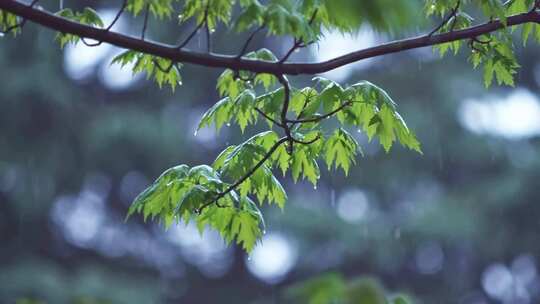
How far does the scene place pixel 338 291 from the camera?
136 centimetres

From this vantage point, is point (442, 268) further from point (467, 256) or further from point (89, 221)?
point (89, 221)

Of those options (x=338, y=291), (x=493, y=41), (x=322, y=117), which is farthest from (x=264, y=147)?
(x=338, y=291)

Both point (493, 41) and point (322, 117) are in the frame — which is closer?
point (322, 117)

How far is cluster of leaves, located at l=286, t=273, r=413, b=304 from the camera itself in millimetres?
1348

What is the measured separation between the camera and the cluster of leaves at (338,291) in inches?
53.1

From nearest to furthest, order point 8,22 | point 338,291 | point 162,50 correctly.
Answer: point 338,291, point 162,50, point 8,22

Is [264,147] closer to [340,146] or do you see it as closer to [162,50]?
[340,146]

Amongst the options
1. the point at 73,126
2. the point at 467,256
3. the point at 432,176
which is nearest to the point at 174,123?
the point at 73,126

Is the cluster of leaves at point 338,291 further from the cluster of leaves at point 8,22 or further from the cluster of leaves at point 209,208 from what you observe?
the cluster of leaves at point 8,22

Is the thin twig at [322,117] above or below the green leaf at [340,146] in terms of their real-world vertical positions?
above

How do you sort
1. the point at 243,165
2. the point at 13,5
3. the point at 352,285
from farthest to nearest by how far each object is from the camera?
the point at 243,165
the point at 13,5
the point at 352,285

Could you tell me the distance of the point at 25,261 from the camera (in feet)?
32.8

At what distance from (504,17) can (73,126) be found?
8.94 meters

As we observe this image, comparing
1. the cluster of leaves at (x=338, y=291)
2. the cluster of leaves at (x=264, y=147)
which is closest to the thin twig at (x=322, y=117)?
the cluster of leaves at (x=264, y=147)
